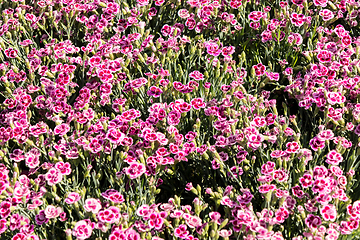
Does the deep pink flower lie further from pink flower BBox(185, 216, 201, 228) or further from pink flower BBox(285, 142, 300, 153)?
pink flower BBox(185, 216, 201, 228)

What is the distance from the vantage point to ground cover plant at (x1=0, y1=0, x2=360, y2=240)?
2.33 m

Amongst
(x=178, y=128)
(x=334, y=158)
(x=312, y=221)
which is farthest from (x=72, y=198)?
(x=334, y=158)

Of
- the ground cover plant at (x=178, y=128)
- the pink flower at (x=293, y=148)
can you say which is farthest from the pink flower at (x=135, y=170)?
the pink flower at (x=293, y=148)

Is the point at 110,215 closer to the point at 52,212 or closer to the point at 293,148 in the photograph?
the point at 52,212

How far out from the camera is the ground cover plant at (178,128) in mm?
2332

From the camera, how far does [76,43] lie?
3.78 metres

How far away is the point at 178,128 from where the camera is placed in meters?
3.04

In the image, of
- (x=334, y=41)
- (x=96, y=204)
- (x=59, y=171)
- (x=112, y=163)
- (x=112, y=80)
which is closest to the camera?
(x=96, y=204)

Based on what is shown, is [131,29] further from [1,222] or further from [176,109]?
[1,222]

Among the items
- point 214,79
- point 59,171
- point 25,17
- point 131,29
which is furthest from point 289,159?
point 25,17

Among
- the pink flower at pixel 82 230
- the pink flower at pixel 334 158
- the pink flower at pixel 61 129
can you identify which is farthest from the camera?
the pink flower at pixel 61 129

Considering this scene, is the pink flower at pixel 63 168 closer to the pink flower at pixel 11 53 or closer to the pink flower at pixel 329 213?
the pink flower at pixel 11 53

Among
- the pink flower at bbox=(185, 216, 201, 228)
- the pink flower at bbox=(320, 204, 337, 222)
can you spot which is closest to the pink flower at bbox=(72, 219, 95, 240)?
the pink flower at bbox=(185, 216, 201, 228)

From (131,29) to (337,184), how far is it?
227 cm
